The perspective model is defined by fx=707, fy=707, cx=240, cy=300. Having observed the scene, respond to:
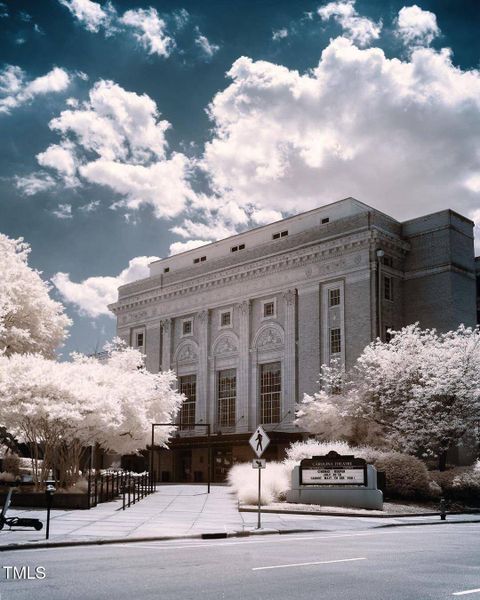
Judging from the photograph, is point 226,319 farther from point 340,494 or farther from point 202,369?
point 340,494

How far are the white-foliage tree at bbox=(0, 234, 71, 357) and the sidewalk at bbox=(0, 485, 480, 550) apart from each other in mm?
12778

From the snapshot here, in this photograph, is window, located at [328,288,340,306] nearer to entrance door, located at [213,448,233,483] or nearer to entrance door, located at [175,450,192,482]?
entrance door, located at [213,448,233,483]

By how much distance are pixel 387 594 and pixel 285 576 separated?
6.03 ft

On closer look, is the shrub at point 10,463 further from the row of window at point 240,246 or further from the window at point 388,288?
the row of window at point 240,246

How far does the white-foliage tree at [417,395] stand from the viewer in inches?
1539

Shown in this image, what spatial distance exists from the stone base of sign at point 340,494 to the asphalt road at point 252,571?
13131mm

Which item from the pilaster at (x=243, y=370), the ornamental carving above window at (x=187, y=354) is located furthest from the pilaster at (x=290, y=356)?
the ornamental carving above window at (x=187, y=354)

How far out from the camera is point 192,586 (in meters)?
9.15

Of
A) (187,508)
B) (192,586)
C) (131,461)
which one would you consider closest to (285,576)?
(192,586)

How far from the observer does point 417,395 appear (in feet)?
130

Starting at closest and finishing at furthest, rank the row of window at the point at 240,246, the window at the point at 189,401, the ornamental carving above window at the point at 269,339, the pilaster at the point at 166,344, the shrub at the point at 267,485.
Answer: the shrub at the point at 267,485
the ornamental carving above window at the point at 269,339
the row of window at the point at 240,246
the window at the point at 189,401
the pilaster at the point at 166,344

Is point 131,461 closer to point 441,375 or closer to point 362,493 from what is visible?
point 441,375

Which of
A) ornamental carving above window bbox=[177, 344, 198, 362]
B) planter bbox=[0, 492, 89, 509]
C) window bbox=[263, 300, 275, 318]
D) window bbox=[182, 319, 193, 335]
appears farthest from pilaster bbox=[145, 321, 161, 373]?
planter bbox=[0, 492, 89, 509]

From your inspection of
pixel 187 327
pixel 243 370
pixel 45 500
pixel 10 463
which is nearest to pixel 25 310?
pixel 10 463
